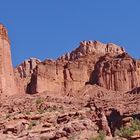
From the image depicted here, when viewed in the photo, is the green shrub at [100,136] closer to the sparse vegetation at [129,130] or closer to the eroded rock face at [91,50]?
the sparse vegetation at [129,130]

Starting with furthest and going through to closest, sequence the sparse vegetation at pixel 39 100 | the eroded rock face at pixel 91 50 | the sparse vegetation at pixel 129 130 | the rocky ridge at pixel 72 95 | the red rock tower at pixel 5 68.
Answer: the eroded rock face at pixel 91 50 → the red rock tower at pixel 5 68 → the sparse vegetation at pixel 39 100 → the rocky ridge at pixel 72 95 → the sparse vegetation at pixel 129 130

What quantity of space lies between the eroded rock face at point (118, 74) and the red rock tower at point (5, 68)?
41.1 feet

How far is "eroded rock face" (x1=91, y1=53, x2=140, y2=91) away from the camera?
4471 inches

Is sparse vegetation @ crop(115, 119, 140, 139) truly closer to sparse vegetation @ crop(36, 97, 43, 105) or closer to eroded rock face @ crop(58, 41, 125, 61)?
sparse vegetation @ crop(36, 97, 43, 105)

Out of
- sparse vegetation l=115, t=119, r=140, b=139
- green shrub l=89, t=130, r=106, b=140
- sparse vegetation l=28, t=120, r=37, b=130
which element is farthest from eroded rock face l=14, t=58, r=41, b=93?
green shrub l=89, t=130, r=106, b=140

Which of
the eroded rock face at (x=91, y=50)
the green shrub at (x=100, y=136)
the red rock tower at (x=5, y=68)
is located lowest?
the green shrub at (x=100, y=136)

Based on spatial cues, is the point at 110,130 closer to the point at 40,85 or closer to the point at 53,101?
the point at 53,101

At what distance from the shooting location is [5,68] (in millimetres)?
105625

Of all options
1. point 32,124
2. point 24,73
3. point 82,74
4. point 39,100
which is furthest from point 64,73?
point 32,124

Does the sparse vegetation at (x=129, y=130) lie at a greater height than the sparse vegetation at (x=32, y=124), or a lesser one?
lesser

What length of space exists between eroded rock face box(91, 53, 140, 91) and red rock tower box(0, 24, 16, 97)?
12.5m

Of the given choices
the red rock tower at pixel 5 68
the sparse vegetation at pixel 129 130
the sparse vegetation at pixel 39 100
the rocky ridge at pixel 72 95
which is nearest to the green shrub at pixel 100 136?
the rocky ridge at pixel 72 95

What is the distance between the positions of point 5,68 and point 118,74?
15631mm

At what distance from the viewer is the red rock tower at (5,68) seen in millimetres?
103688
